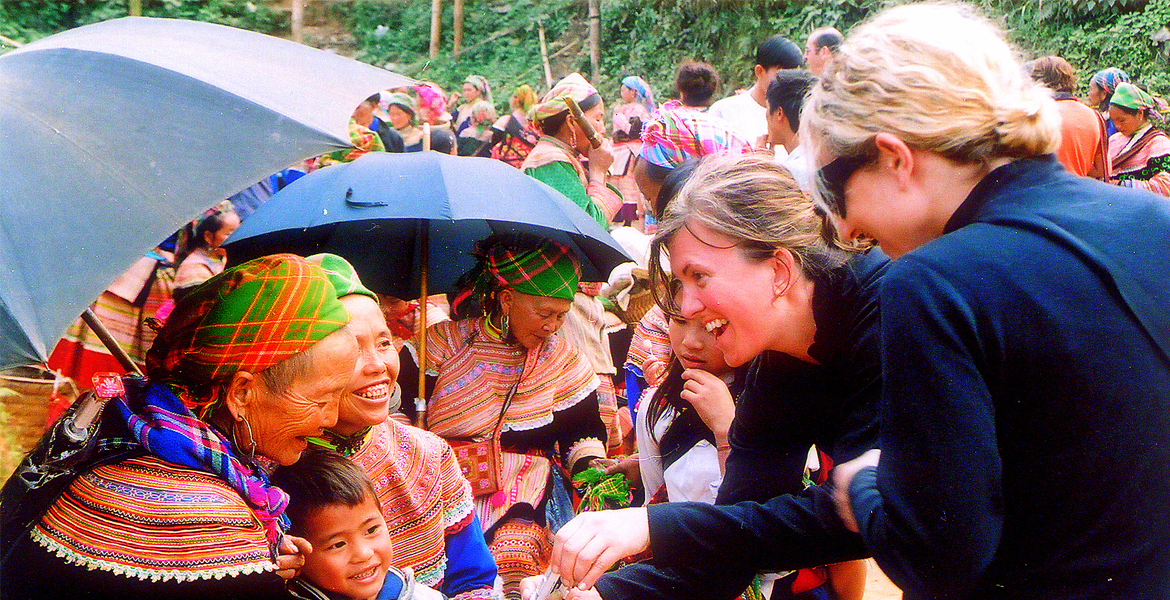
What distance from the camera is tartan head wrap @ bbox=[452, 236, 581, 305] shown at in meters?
3.28

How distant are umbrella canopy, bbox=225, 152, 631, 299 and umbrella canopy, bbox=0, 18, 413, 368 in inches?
32.0

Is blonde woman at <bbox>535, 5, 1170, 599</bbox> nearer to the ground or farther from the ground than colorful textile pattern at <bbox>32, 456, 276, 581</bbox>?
farther from the ground

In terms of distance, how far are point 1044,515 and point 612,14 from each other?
46.2 feet

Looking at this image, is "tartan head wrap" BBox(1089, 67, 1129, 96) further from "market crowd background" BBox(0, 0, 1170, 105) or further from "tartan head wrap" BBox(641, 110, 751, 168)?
"tartan head wrap" BBox(641, 110, 751, 168)

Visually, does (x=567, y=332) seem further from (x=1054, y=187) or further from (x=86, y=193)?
(x=1054, y=187)

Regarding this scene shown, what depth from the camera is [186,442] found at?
5.84 ft

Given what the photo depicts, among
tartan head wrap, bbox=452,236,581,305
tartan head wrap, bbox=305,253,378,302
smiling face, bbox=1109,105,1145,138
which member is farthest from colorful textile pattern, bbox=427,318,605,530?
smiling face, bbox=1109,105,1145,138

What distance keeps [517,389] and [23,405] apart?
5.18 ft

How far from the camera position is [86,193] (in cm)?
166

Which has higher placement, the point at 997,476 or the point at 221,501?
the point at 997,476

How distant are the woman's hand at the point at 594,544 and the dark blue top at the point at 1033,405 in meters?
0.68

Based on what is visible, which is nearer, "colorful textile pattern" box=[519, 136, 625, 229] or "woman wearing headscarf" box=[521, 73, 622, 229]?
"colorful textile pattern" box=[519, 136, 625, 229]

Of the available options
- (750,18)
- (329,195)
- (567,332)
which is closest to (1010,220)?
(329,195)

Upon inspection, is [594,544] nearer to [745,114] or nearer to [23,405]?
[23,405]
